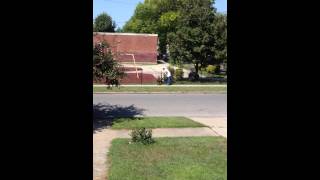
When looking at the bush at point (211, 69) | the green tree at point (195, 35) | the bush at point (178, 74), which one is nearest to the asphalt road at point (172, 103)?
the green tree at point (195, 35)

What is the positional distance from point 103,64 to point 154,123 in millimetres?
2225

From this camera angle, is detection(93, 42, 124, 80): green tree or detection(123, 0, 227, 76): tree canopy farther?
detection(123, 0, 227, 76): tree canopy

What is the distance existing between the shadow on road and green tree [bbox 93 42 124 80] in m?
1.35

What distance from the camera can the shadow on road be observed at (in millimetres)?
12820

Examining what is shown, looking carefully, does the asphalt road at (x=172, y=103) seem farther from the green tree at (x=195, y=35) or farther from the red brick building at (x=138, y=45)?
the red brick building at (x=138, y=45)

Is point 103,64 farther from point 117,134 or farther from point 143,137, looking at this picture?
point 143,137

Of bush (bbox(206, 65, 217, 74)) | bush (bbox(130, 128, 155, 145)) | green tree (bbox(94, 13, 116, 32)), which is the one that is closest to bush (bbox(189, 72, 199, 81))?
bush (bbox(206, 65, 217, 74))

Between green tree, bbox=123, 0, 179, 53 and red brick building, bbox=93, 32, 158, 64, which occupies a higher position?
green tree, bbox=123, 0, 179, 53

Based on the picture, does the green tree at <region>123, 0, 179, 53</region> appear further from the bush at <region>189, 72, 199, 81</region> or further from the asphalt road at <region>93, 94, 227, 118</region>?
the asphalt road at <region>93, 94, 227, 118</region>
